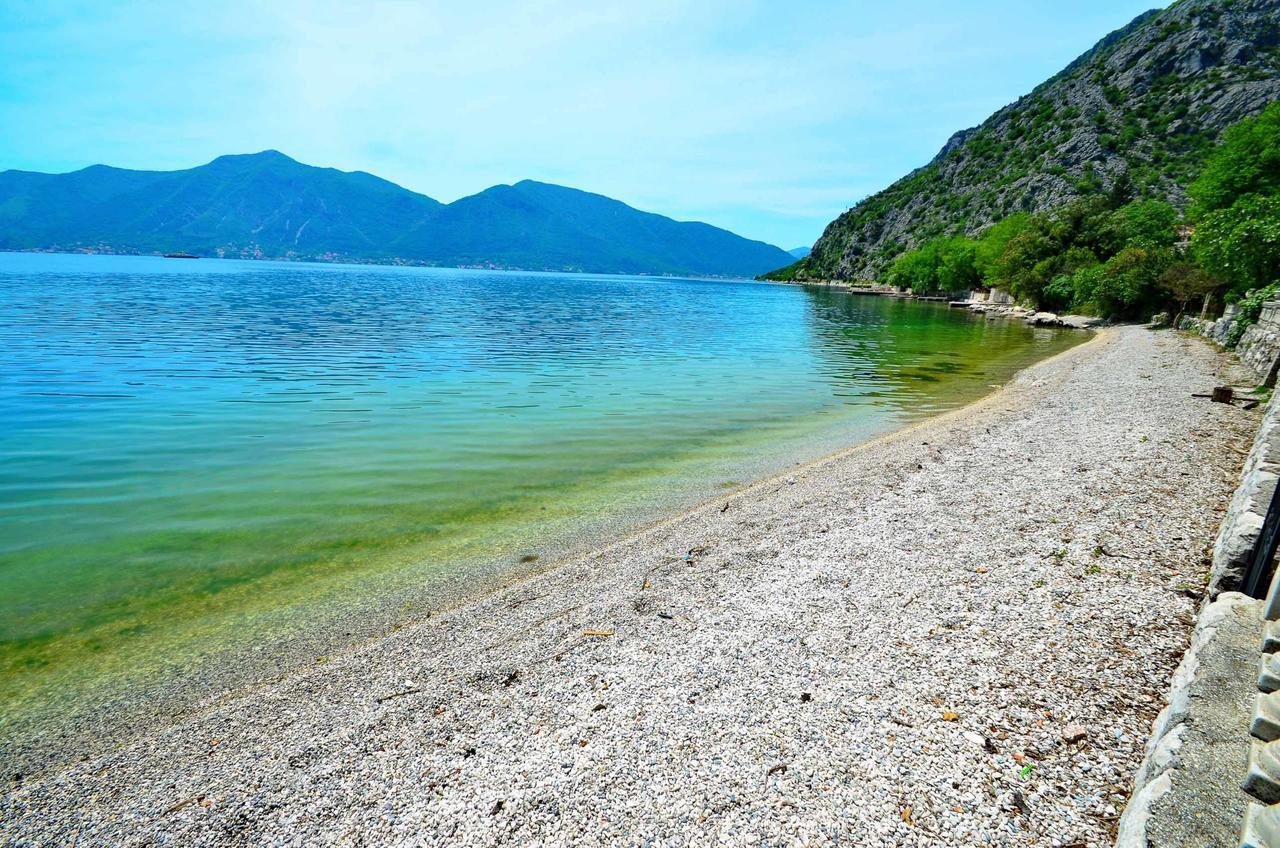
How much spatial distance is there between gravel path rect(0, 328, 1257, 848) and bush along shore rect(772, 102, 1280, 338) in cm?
3295

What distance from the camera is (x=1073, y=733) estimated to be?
5.66 m

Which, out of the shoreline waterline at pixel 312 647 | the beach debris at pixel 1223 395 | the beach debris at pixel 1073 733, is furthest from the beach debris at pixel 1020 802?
the beach debris at pixel 1223 395

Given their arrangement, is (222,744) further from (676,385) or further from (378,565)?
(676,385)

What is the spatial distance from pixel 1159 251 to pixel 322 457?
7789 cm

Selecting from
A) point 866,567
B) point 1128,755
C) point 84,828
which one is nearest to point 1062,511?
point 866,567

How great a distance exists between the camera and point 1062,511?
37.7 feet

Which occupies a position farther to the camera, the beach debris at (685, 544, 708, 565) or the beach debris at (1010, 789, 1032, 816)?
the beach debris at (685, 544, 708, 565)

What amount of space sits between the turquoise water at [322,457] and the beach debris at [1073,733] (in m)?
8.77

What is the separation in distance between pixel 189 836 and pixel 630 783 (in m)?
4.06

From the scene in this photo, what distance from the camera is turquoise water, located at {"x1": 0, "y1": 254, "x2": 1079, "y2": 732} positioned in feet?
33.0

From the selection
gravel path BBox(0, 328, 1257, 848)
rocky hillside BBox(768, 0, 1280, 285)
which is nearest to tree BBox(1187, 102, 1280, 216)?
gravel path BBox(0, 328, 1257, 848)

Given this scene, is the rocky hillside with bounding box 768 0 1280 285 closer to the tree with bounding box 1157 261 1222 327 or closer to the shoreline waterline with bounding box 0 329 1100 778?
the tree with bounding box 1157 261 1222 327

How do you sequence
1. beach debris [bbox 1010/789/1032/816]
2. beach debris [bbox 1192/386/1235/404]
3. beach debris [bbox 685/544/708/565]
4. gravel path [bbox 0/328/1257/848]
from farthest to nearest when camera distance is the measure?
beach debris [bbox 1192/386/1235/404] → beach debris [bbox 685/544/708/565] → gravel path [bbox 0/328/1257/848] → beach debris [bbox 1010/789/1032/816]

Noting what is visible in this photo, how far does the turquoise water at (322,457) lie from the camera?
1007 centimetres
